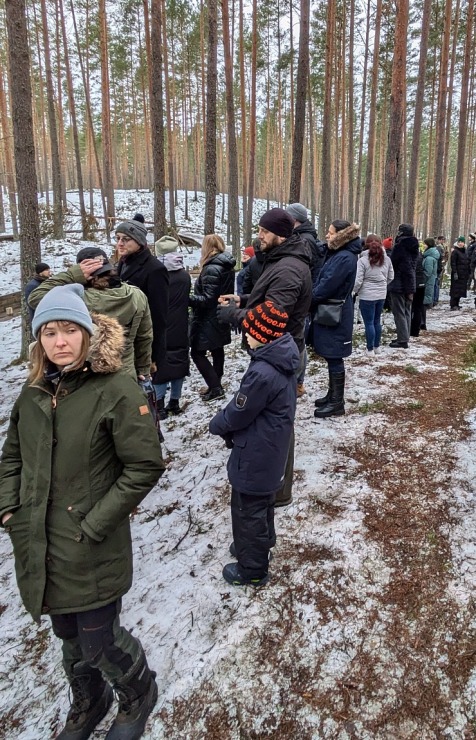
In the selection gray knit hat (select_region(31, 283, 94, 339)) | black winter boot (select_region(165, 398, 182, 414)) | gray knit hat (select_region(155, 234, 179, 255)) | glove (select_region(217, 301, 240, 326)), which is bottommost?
black winter boot (select_region(165, 398, 182, 414))

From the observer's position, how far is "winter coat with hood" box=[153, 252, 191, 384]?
4973mm

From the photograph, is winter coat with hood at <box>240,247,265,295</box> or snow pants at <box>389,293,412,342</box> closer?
winter coat with hood at <box>240,247,265,295</box>

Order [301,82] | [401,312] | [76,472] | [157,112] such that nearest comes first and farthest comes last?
[76,472] < [401,312] < [301,82] < [157,112]

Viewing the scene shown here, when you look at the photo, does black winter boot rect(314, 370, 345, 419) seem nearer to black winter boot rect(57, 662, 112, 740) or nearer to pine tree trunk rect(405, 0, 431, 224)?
black winter boot rect(57, 662, 112, 740)

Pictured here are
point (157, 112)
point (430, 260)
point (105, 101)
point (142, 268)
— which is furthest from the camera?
point (105, 101)

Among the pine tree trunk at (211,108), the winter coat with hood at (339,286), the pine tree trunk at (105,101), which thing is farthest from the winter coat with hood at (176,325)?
the pine tree trunk at (105,101)

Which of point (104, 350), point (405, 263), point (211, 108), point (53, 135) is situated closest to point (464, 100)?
point (211, 108)

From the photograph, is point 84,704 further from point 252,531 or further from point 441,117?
point 441,117

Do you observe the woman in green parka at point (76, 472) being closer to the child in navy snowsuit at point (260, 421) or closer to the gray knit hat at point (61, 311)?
the gray knit hat at point (61, 311)

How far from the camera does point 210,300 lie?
5156mm

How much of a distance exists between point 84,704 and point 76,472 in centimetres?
133

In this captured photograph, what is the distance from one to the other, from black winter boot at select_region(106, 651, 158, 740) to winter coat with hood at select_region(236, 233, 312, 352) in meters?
2.37

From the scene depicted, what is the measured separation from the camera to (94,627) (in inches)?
74.5

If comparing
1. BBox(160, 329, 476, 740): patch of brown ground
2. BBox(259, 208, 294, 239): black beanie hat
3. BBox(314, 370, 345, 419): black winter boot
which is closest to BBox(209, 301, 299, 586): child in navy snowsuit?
BBox(160, 329, 476, 740): patch of brown ground
